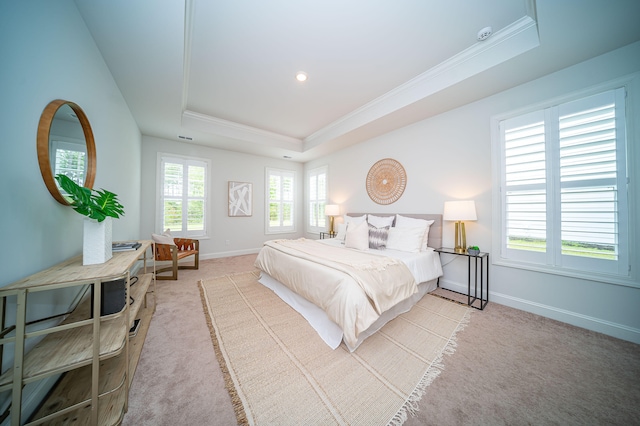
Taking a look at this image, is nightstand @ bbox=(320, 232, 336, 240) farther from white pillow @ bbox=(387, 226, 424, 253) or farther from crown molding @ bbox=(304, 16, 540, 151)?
crown molding @ bbox=(304, 16, 540, 151)

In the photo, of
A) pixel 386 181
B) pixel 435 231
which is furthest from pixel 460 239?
pixel 386 181

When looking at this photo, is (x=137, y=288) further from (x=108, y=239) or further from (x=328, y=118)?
(x=328, y=118)

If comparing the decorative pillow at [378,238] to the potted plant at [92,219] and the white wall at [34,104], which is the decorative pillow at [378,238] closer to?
the potted plant at [92,219]

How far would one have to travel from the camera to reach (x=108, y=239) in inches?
55.8

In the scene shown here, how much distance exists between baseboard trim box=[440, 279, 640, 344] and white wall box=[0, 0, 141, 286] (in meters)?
4.23

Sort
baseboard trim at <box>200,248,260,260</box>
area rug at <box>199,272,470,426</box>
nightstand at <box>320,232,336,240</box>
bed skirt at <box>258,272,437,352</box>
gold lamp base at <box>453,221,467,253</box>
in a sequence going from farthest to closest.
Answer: nightstand at <box>320,232,336,240</box> → baseboard trim at <box>200,248,260,260</box> → gold lamp base at <box>453,221,467,253</box> → bed skirt at <box>258,272,437,352</box> → area rug at <box>199,272,470,426</box>

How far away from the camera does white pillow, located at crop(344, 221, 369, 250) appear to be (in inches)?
123

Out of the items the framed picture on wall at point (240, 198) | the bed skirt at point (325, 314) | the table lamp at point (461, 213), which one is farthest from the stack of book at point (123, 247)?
the table lamp at point (461, 213)

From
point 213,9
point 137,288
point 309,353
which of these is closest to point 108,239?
point 137,288

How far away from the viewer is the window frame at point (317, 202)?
5.47 metres

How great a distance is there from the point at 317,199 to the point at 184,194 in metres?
3.19

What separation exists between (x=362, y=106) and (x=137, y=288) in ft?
12.6

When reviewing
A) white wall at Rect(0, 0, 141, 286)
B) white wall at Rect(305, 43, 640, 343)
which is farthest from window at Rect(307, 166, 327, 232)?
white wall at Rect(0, 0, 141, 286)

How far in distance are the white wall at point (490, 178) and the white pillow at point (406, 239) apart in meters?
0.52
